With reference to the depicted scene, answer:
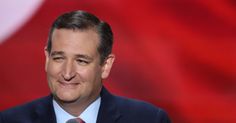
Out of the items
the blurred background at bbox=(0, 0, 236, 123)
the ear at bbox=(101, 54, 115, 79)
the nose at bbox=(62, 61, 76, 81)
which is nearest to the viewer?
the nose at bbox=(62, 61, 76, 81)

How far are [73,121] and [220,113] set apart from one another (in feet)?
2.67

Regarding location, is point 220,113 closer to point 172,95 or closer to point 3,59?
point 172,95

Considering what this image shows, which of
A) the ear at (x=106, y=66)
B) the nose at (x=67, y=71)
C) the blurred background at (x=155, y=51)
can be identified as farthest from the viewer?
the blurred background at (x=155, y=51)

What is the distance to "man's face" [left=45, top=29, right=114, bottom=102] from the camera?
164cm

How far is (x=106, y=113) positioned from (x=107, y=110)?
0.04 ft

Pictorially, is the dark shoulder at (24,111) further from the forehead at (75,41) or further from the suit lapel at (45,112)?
the forehead at (75,41)

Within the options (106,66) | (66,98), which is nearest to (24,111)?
(66,98)

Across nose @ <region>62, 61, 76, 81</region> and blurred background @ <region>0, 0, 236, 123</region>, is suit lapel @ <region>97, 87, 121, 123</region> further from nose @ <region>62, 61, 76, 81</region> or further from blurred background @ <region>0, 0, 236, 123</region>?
blurred background @ <region>0, 0, 236, 123</region>

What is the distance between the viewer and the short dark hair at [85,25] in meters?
1.67

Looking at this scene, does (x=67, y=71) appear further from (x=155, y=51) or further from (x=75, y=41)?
(x=155, y=51)

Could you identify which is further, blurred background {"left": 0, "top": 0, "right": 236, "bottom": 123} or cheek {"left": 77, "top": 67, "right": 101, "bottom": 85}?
blurred background {"left": 0, "top": 0, "right": 236, "bottom": 123}

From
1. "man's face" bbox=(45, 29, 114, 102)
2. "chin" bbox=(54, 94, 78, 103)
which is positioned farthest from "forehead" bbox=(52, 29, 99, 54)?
"chin" bbox=(54, 94, 78, 103)

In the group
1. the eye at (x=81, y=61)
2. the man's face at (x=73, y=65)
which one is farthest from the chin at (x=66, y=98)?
the eye at (x=81, y=61)

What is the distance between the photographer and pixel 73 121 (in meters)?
1.51
